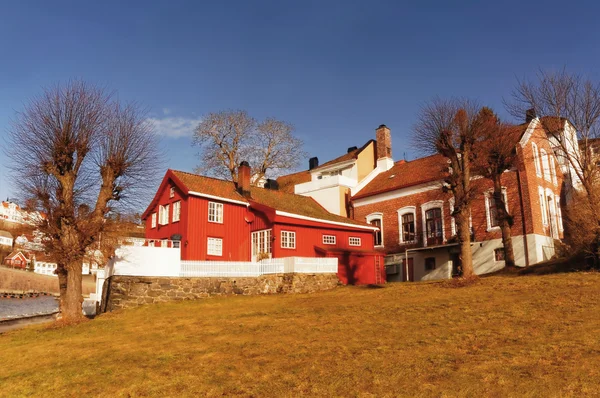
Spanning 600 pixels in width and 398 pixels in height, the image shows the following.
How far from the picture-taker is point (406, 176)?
3769 cm

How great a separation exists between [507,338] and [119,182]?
17.0 meters

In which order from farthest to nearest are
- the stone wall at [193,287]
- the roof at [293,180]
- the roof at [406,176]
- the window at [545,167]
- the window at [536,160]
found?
the roof at [293,180] → the roof at [406,176] → the window at [545,167] → the window at [536,160] → the stone wall at [193,287]

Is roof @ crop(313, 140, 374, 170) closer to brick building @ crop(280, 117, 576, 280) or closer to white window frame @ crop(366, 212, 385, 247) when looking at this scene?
brick building @ crop(280, 117, 576, 280)

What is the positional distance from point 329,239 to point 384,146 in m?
16.0

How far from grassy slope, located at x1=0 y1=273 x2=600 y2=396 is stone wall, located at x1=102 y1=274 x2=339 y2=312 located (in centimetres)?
257

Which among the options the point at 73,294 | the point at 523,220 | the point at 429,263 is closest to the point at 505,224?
the point at 523,220

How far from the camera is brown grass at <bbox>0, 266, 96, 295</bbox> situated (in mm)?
74750

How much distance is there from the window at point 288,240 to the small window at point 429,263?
1094 centimetres

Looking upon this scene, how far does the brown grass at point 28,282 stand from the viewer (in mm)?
74750

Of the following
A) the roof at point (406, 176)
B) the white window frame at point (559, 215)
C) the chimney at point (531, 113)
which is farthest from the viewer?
the roof at point (406, 176)

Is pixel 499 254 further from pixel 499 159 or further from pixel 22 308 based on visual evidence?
pixel 22 308

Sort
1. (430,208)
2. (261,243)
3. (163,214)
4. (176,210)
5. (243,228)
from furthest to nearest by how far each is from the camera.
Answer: (430,208)
(163,214)
(243,228)
(176,210)
(261,243)

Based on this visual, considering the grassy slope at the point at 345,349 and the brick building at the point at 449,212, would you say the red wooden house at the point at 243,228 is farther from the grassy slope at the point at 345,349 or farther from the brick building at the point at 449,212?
the grassy slope at the point at 345,349

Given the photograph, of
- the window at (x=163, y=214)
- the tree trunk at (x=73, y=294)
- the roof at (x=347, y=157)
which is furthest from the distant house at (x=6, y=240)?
the tree trunk at (x=73, y=294)
